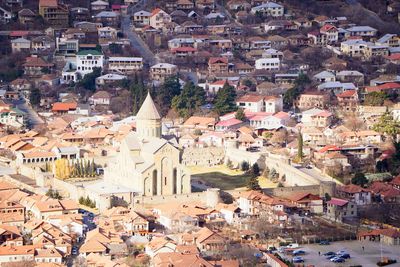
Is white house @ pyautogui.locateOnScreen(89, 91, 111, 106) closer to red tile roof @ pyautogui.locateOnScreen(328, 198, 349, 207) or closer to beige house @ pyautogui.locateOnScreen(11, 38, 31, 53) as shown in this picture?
beige house @ pyautogui.locateOnScreen(11, 38, 31, 53)

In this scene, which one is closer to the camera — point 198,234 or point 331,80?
point 198,234

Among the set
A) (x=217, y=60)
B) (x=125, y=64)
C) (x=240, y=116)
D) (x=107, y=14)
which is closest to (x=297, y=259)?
(x=240, y=116)

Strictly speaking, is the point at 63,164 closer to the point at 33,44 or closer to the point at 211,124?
the point at 211,124

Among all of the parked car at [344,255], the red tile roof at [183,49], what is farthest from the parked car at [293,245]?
the red tile roof at [183,49]

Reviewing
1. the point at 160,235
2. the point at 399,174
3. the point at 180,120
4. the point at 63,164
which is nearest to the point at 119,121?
the point at 180,120

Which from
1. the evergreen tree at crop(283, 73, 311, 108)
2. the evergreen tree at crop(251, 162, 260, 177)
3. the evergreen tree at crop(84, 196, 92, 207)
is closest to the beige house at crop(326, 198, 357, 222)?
the evergreen tree at crop(251, 162, 260, 177)

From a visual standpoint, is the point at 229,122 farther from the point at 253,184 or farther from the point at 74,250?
the point at 74,250
